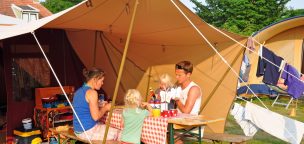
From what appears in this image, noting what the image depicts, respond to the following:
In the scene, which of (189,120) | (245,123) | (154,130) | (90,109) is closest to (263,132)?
(245,123)

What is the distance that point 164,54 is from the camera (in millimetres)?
5789

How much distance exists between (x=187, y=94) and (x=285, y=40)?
20.7ft

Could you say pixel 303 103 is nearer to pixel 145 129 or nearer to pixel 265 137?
pixel 265 137

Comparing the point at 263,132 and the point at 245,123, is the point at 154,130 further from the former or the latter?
the point at 263,132

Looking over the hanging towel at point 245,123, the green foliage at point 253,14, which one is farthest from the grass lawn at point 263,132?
the green foliage at point 253,14

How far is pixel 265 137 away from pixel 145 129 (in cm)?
281

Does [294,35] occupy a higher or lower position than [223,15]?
lower

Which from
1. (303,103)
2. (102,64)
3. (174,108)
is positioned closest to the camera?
(174,108)

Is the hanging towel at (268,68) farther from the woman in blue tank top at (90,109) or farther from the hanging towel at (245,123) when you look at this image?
the woman in blue tank top at (90,109)

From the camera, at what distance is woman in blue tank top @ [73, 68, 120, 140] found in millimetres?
3582

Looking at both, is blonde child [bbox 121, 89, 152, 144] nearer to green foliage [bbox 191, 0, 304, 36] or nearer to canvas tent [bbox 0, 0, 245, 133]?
canvas tent [bbox 0, 0, 245, 133]

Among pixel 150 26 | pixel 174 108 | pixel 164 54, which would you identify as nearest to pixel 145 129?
pixel 174 108

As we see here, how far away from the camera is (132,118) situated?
3.38 m

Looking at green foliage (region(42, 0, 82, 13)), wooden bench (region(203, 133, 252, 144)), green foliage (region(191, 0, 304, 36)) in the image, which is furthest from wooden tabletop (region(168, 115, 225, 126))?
green foliage (region(42, 0, 82, 13))
